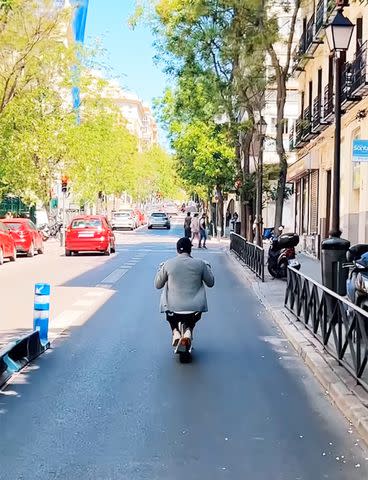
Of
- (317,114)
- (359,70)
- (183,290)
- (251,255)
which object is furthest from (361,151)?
(317,114)

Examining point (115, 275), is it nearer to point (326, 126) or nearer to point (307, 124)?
point (326, 126)

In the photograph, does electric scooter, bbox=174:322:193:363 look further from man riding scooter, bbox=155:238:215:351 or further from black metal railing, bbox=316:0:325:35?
black metal railing, bbox=316:0:325:35

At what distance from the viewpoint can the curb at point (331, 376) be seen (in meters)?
5.93

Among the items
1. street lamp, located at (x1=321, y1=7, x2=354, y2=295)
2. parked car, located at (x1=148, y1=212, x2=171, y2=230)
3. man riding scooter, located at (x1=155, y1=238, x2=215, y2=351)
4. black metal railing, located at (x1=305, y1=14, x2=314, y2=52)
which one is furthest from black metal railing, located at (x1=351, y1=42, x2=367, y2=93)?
parked car, located at (x1=148, y1=212, x2=171, y2=230)

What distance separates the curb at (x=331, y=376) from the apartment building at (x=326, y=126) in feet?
33.3

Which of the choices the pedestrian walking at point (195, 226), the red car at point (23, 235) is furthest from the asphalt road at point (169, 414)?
the pedestrian walking at point (195, 226)

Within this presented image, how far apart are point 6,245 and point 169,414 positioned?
19476 millimetres

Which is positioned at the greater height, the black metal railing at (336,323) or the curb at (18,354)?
the black metal railing at (336,323)

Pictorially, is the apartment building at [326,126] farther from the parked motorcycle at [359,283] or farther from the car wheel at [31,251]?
the car wheel at [31,251]

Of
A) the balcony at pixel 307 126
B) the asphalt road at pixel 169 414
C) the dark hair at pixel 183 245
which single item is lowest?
the asphalt road at pixel 169 414

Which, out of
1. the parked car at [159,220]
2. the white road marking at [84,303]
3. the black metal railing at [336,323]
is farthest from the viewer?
the parked car at [159,220]

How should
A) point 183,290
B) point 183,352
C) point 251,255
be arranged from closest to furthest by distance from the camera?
point 183,352 < point 183,290 < point 251,255

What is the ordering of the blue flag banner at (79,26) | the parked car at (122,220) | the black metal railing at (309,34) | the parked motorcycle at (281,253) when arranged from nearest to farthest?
the parked motorcycle at (281,253) < the black metal railing at (309,34) < the blue flag banner at (79,26) < the parked car at (122,220)

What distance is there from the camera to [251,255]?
21.1 m
